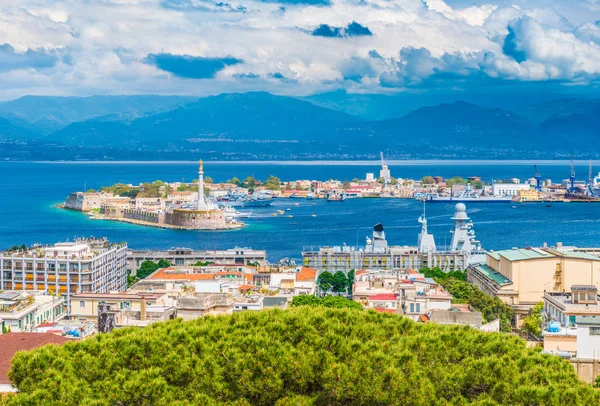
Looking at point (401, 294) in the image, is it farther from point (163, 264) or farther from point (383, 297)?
point (163, 264)

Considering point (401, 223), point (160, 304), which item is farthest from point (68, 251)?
point (401, 223)

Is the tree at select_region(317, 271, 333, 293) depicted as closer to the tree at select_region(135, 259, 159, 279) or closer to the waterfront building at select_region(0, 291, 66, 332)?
the tree at select_region(135, 259, 159, 279)

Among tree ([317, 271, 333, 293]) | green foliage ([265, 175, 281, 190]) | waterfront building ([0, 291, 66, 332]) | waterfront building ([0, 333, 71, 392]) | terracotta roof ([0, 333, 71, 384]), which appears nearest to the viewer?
waterfront building ([0, 333, 71, 392])

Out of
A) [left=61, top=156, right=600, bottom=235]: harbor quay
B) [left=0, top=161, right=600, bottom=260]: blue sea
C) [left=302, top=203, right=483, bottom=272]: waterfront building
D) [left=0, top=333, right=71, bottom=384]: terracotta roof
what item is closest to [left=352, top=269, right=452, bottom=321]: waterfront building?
[left=0, top=333, right=71, bottom=384]: terracotta roof

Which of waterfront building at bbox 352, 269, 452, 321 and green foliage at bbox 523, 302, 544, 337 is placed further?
waterfront building at bbox 352, 269, 452, 321

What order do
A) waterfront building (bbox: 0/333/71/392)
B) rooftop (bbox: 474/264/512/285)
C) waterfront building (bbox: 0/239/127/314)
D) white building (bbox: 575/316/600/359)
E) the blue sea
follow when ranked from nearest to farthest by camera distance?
waterfront building (bbox: 0/333/71/392), white building (bbox: 575/316/600/359), waterfront building (bbox: 0/239/127/314), rooftop (bbox: 474/264/512/285), the blue sea

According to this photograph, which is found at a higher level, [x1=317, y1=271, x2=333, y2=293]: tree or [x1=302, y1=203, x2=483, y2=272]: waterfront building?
[x1=302, y1=203, x2=483, y2=272]: waterfront building

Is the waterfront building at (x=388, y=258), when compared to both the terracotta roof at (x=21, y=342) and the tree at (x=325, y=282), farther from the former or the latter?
the terracotta roof at (x=21, y=342)
